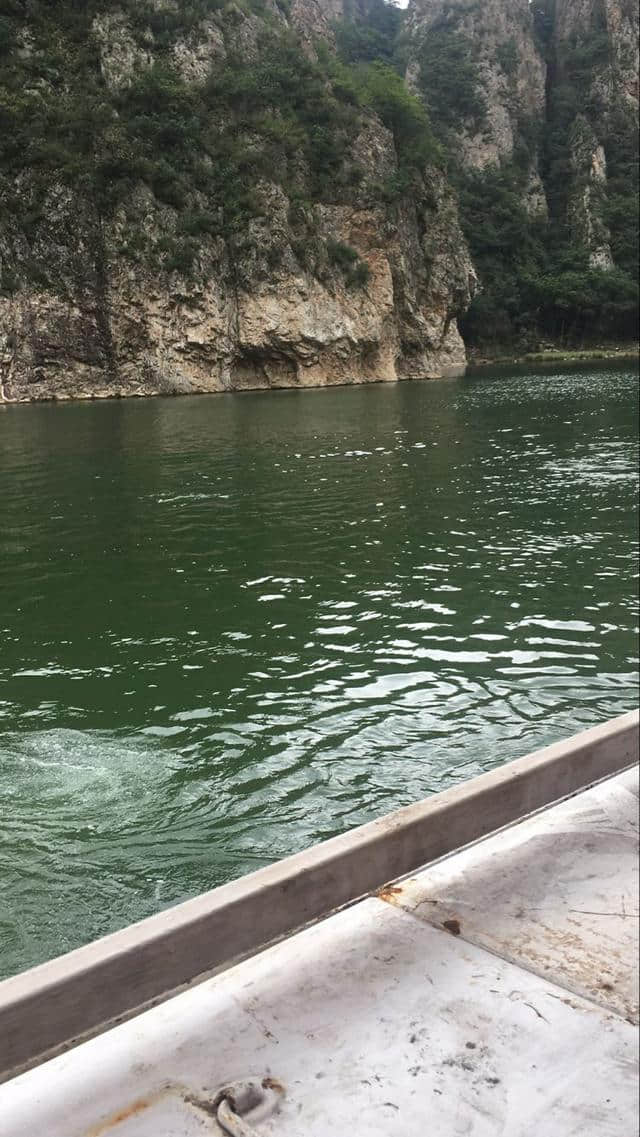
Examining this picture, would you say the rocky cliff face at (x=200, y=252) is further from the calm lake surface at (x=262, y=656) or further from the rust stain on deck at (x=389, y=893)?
the rust stain on deck at (x=389, y=893)

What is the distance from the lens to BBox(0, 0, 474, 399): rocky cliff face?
4684cm

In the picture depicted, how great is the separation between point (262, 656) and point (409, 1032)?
5525mm

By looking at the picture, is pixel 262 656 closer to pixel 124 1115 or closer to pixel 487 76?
→ pixel 124 1115

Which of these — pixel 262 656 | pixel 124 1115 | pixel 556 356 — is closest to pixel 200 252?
pixel 556 356

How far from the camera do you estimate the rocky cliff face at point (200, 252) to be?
46.8 meters

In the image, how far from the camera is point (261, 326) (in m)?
52.9

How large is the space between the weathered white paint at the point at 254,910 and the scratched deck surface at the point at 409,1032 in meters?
0.07

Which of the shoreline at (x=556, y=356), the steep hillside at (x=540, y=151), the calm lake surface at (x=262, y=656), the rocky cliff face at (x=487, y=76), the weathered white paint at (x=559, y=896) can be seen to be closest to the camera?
the weathered white paint at (x=559, y=896)

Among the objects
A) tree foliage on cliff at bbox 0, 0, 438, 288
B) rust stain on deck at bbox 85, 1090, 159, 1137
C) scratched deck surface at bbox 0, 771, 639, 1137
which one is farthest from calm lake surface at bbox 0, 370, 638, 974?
tree foliage on cliff at bbox 0, 0, 438, 288

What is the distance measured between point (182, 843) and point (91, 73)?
2196 inches

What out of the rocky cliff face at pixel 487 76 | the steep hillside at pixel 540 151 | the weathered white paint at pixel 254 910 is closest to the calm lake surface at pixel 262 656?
the weathered white paint at pixel 254 910

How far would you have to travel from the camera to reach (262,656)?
7.79 m

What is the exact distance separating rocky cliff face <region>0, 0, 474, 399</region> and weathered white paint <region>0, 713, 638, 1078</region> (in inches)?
1842

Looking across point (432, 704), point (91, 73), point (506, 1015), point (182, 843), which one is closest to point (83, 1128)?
point (506, 1015)
